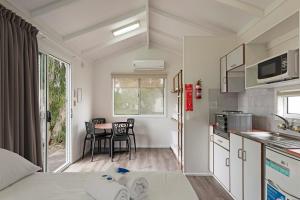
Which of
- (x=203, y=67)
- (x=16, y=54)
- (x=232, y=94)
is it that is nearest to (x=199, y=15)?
(x=203, y=67)

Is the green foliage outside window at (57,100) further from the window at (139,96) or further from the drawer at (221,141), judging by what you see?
the drawer at (221,141)

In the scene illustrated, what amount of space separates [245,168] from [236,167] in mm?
250

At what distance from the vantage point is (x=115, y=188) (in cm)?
122

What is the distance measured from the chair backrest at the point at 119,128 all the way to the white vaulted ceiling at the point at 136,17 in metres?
1.80

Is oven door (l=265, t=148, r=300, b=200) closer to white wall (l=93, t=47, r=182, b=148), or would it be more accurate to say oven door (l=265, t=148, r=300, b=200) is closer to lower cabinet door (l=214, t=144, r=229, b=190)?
lower cabinet door (l=214, t=144, r=229, b=190)

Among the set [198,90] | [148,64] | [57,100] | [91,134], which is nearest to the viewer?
[198,90]

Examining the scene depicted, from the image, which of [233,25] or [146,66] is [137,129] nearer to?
[146,66]

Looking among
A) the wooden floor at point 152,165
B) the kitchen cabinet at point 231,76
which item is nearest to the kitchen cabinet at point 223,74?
the kitchen cabinet at point 231,76

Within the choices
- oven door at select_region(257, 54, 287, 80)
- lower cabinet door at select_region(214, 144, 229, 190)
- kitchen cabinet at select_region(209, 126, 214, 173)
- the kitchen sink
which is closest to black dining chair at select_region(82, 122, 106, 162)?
kitchen cabinet at select_region(209, 126, 214, 173)

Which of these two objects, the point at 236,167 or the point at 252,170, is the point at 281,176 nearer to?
the point at 252,170

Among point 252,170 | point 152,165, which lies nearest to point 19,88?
point 252,170

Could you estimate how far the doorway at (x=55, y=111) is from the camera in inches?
137

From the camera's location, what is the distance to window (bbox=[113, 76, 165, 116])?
20.8 ft

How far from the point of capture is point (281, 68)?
216 cm
